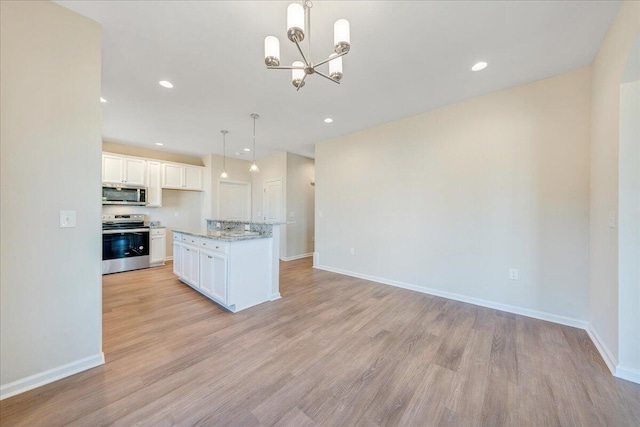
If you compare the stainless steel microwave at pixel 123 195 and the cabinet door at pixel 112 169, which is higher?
the cabinet door at pixel 112 169

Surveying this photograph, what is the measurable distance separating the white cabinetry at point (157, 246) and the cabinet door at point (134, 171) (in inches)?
43.0

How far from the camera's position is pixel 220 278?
2.89 metres

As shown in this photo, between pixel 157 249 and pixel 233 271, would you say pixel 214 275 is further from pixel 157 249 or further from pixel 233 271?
pixel 157 249

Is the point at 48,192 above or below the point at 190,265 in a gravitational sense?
above

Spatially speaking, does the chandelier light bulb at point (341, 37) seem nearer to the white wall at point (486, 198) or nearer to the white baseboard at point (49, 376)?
the white wall at point (486, 198)

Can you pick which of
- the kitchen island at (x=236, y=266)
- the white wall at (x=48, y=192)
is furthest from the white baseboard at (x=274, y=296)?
the white wall at (x=48, y=192)

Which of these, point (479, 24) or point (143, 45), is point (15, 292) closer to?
point (143, 45)

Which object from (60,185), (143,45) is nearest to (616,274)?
(60,185)

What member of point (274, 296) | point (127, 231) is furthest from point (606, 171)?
point (127, 231)

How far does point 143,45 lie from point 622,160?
4.06m

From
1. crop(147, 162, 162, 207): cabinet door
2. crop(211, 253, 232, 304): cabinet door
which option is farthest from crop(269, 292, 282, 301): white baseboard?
crop(147, 162, 162, 207): cabinet door

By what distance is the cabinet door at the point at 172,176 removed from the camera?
17.6 ft

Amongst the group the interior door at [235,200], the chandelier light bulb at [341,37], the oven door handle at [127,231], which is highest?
the chandelier light bulb at [341,37]

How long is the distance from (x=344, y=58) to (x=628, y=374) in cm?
343
